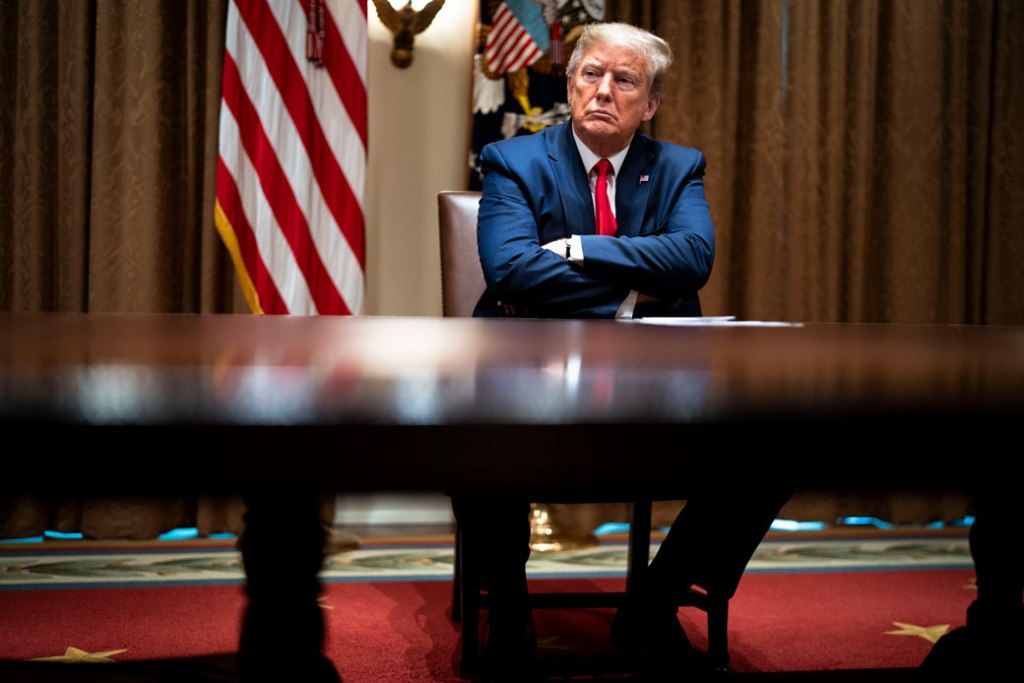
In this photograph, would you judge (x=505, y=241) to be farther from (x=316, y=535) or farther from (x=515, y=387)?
(x=515, y=387)

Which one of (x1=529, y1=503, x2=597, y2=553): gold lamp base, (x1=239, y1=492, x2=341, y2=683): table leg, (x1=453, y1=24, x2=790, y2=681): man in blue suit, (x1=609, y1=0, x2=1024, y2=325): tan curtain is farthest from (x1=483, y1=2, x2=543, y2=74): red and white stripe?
(x1=239, y1=492, x2=341, y2=683): table leg

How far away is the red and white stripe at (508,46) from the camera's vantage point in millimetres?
3215

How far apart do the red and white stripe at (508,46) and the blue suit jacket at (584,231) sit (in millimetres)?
900

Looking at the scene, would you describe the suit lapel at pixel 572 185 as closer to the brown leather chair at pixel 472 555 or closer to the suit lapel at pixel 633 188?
the suit lapel at pixel 633 188

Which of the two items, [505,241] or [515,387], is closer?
[515,387]

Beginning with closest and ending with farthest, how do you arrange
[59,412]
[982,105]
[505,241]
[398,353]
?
[59,412] → [398,353] → [505,241] → [982,105]

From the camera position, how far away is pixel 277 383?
1.11ft

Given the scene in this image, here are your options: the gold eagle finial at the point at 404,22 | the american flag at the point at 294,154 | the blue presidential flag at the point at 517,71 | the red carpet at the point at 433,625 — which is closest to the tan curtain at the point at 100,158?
the american flag at the point at 294,154

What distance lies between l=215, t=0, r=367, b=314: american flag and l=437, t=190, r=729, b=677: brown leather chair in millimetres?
826

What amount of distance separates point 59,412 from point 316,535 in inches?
12.2

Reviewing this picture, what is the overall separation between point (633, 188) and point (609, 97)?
258 millimetres

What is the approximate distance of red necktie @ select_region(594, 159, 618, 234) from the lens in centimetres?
231

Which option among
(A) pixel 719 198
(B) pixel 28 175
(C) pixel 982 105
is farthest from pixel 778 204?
(B) pixel 28 175

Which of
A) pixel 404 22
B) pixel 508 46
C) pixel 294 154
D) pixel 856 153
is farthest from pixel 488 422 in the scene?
pixel 856 153
